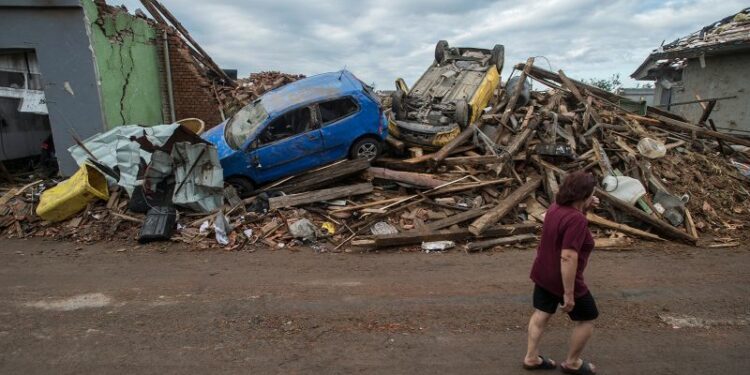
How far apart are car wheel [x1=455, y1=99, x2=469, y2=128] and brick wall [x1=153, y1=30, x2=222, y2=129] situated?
7277 millimetres

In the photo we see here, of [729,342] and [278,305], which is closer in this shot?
[729,342]

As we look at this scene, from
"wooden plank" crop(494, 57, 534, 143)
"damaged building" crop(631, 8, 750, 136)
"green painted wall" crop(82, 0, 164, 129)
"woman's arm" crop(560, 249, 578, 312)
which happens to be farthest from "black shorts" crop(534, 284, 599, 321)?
"damaged building" crop(631, 8, 750, 136)

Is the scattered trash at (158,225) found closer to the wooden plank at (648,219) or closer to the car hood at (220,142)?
the car hood at (220,142)

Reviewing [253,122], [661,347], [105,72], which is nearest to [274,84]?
[105,72]

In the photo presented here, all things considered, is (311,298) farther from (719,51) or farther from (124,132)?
(719,51)

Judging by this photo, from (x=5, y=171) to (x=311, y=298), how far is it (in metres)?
9.39

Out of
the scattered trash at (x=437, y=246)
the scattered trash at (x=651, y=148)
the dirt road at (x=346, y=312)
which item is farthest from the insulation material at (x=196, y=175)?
the scattered trash at (x=651, y=148)

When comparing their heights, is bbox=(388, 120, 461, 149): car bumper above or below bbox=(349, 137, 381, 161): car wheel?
above

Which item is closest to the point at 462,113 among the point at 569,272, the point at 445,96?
the point at 445,96

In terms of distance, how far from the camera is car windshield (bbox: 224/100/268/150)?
869 centimetres

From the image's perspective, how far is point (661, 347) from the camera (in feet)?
13.3

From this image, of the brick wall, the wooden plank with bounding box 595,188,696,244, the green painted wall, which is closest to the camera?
the wooden plank with bounding box 595,188,696,244

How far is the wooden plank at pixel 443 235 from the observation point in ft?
22.9

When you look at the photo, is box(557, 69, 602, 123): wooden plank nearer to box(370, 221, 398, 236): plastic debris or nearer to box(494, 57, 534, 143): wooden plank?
box(494, 57, 534, 143): wooden plank
